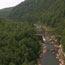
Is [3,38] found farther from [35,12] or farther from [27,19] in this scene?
[35,12]

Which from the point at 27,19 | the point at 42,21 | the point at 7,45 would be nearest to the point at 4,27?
the point at 7,45

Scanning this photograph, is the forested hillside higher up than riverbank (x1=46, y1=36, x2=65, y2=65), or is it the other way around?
the forested hillside

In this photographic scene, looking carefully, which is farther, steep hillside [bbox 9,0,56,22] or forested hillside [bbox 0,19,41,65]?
steep hillside [bbox 9,0,56,22]

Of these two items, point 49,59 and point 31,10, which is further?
point 31,10

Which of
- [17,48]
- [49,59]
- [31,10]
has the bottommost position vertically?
[31,10]

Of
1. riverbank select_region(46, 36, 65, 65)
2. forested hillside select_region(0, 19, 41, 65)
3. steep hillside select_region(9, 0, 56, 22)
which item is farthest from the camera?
steep hillside select_region(9, 0, 56, 22)

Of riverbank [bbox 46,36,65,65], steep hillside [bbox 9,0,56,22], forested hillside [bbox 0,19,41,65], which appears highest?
forested hillside [bbox 0,19,41,65]

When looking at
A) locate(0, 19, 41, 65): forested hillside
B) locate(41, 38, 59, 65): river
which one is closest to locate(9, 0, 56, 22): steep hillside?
locate(0, 19, 41, 65): forested hillside

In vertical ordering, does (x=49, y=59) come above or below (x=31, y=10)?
above

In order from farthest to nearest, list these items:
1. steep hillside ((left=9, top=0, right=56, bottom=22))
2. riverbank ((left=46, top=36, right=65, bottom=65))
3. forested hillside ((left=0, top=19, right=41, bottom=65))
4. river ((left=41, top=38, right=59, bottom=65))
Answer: steep hillside ((left=9, top=0, right=56, bottom=22))
riverbank ((left=46, top=36, right=65, bottom=65))
river ((left=41, top=38, right=59, bottom=65))
forested hillside ((left=0, top=19, right=41, bottom=65))

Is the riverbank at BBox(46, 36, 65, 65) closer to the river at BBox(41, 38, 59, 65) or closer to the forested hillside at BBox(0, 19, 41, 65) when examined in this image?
the river at BBox(41, 38, 59, 65)

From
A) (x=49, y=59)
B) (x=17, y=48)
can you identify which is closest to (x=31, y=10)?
(x=49, y=59)

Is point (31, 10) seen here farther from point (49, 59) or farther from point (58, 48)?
point (49, 59)
